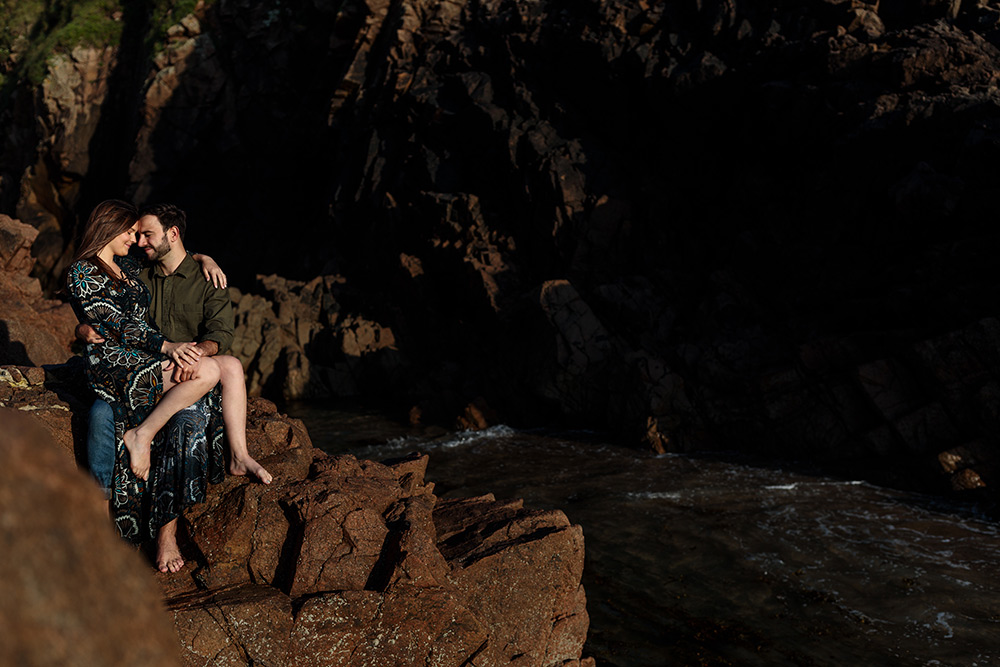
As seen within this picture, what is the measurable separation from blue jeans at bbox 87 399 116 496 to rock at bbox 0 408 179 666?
453 centimetres

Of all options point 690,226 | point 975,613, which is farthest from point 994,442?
point 690,226

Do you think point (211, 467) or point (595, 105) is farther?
point (595, 105)

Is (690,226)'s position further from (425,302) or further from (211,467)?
(211,467)

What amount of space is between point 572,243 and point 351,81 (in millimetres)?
17200

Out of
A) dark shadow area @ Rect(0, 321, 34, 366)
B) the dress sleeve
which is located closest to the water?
the dress sleeve

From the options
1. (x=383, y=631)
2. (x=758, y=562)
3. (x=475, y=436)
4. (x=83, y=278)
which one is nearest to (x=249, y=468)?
(x=383, y=631)

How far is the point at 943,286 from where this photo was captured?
16.6 metres

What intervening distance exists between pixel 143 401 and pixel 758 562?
31.8ft

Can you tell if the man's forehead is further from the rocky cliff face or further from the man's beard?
the rocky cliff face

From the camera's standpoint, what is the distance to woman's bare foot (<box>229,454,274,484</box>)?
6027 mm

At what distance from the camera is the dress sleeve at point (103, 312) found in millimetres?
5672

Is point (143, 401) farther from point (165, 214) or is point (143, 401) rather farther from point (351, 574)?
point (351, 574)

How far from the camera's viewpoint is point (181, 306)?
6535 millimetres

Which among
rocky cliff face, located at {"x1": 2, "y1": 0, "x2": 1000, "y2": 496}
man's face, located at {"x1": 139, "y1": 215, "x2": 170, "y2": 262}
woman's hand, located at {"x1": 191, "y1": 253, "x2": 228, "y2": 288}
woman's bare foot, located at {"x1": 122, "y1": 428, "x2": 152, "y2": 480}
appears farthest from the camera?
rocky cliff face, located at {"x1": 2, "y1": 0, "x2": 1000, "y2": 496}
